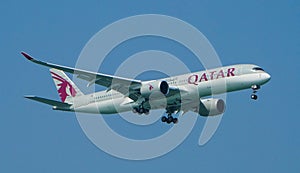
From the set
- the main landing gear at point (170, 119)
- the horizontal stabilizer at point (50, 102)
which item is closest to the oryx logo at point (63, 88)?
the horizontal stabilizer at point (50, 102)

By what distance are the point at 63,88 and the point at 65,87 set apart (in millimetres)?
348

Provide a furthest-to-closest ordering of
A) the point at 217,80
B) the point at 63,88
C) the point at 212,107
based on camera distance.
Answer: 1. the point at 63,88
2. the point at 212,107
3. the point at 217,80

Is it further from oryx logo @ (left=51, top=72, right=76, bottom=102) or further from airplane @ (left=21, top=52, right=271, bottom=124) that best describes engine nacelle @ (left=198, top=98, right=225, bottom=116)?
oryx logo @ (left=51, top=72, right=76, bottom=102)

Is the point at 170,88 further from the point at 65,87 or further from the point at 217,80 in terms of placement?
the point at 65,87

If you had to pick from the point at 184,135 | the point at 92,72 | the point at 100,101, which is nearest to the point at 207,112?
the point at 184,135

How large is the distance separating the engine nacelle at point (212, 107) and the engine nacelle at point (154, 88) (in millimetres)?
8185

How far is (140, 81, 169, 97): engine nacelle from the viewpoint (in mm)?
61562

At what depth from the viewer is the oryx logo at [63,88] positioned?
7561 cm

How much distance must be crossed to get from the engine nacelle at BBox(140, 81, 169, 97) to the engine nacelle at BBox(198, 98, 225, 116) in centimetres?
819

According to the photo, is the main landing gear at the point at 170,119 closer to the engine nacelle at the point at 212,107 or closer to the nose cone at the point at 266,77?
the engine nacelle at the point at 212,107

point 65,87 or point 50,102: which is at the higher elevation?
point 65,87

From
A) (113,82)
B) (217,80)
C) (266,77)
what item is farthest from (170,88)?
(266,77)

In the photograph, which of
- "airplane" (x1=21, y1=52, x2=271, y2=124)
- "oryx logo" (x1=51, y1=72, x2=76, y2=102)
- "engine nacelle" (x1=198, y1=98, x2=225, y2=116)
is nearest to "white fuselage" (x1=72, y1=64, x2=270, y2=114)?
"airplane" (x1=21, y1=52, x2=271, y2=124)

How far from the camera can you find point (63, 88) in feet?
253
